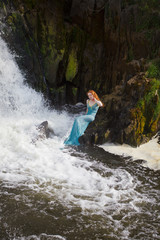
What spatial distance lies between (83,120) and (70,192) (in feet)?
8.78

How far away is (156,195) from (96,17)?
30.5 ft

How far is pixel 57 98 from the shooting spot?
1215cm

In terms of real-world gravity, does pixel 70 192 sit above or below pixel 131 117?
below

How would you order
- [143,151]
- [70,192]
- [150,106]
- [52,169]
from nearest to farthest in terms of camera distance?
[70,192], [52,169], [143,151], [150,106]

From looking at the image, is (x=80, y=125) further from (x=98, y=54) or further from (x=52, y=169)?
(x=98, y=54)

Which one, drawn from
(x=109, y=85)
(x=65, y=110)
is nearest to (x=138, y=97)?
(x=109, y=85)

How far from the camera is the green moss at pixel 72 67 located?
12.1m

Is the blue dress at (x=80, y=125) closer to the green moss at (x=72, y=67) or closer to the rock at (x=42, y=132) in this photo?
the rock at (x=42, y=132)

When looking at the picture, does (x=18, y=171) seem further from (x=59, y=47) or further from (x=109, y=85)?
(x=59, y=47)

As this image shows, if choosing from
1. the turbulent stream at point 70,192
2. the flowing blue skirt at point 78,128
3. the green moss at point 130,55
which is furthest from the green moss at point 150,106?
the green moss at point 130,55

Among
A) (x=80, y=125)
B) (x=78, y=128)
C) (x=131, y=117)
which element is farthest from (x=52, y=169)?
(x=131, y=117)

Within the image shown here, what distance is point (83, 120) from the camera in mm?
6559

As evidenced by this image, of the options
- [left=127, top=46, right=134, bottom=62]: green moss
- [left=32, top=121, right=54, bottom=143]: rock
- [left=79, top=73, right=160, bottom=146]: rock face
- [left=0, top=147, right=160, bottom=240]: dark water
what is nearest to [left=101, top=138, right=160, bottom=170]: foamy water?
[left=79, top=73, right=160, bottom=146]: rock face

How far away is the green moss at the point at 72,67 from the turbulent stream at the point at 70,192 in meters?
5.13
